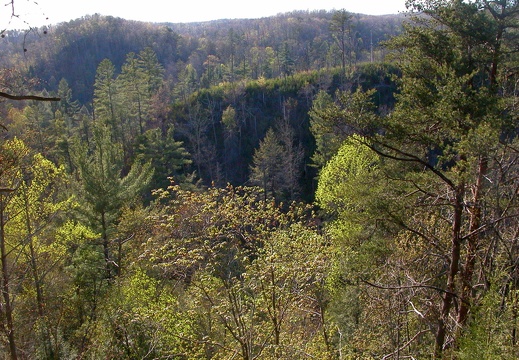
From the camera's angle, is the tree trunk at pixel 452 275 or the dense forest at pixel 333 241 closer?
the dense forest at pixel 333 241

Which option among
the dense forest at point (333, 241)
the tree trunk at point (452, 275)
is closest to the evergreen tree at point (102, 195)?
the dense forest at point (333, 241)

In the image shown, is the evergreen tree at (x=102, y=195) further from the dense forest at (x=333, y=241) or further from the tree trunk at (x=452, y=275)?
the tree trunk at (x=452, y=275)

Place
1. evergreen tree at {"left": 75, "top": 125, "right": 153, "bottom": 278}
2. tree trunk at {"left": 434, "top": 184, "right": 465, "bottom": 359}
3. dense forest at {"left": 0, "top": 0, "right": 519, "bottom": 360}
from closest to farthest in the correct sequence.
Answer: dense forest at {"left": 0, "top": 0, "right": 519, "bottom": 360} < tree trunk at {"left": 434, "top": 184, "right": 465, "bottom": 359} < evergreen tree at {"left": 75, "top": 125, "right": 153, "bottom": 278}

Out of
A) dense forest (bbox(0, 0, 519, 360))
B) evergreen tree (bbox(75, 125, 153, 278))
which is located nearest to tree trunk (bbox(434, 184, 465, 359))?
dense forest (bbox(0, 0, 519, 360))

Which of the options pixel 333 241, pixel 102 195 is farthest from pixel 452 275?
pixel 102 195

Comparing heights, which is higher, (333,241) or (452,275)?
(452,275)

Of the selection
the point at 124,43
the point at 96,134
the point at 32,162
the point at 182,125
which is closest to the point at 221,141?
the point at 182,125

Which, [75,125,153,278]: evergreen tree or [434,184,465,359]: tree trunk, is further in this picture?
[75,125,153,278]: evergreen tree

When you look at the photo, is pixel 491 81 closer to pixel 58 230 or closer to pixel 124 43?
pixel 58 230

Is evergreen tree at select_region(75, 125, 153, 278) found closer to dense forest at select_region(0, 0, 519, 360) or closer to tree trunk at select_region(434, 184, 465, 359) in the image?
dense forest at select_region(0, 0, 519, 360)

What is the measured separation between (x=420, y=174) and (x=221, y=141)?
1303 inches

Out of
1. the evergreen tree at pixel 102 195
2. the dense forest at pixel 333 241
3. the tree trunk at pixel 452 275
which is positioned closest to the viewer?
the dense forest at pixel 333 241

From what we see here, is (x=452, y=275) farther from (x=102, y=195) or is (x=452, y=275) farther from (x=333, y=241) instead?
(x=102, y=195)

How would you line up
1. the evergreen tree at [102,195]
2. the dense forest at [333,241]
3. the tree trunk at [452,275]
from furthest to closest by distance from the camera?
the evergreen tree at [102,195] → the tree trunk at [452,275] → the dense forest at [333,241]
